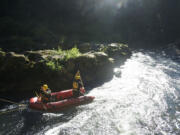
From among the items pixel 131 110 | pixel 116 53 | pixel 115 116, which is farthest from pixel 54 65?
pixel 116 53

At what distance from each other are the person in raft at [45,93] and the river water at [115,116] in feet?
2.85

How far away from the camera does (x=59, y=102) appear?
9500mm

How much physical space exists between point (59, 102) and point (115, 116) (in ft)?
11.3

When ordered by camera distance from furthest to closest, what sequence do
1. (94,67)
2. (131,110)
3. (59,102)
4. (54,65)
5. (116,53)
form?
1. (116,53)
2. (94,67)
3. (54,65)
4. (59,102)
5. (131,110)

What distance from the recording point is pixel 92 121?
8.27 metres

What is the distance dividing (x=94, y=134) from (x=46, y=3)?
36556mm

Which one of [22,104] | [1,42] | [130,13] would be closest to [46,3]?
[1,42]

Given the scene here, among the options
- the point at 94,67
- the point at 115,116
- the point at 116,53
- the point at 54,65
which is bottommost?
the point at 115,116

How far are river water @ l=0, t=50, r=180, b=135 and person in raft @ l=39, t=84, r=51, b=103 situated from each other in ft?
2.85

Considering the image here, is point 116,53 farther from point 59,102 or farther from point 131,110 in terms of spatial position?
point 59,102

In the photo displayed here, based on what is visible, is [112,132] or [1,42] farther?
[1,42]

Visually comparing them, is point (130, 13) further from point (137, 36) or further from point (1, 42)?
point (1, 42)

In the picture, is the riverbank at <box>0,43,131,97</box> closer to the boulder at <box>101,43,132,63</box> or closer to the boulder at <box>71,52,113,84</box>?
the boulder at <box>71,52,113,84</box>

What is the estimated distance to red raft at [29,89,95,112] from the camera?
9250 millimetres
